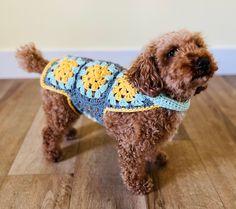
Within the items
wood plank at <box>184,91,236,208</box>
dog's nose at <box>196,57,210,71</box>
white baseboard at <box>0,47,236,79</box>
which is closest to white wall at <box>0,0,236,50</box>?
white baseboard at <box>0,47,236,79</box>

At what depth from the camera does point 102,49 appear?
2.24 m

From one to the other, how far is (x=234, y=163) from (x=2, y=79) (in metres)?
1.78

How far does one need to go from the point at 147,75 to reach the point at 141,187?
436 millimetres

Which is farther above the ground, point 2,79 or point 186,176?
point 186,176

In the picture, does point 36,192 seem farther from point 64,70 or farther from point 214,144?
point 214,144

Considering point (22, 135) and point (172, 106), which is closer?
point (172, 106)

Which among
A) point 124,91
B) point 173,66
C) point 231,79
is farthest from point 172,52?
point 231,79

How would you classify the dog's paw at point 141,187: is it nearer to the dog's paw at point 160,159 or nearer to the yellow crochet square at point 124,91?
the dog's paw at point 160,159

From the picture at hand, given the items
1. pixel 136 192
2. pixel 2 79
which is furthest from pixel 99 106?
pixel 2 79

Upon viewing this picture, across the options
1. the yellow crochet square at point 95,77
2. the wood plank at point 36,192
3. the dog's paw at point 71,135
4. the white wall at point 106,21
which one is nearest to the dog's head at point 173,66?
the yellow crochet square at point 95,77

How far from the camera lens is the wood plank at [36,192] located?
108 centimetres

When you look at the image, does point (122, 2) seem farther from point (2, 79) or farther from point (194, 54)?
point (194, 54)

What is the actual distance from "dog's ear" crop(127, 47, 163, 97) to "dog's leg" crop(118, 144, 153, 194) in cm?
26

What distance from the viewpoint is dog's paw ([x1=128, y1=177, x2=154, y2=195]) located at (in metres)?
1.11
